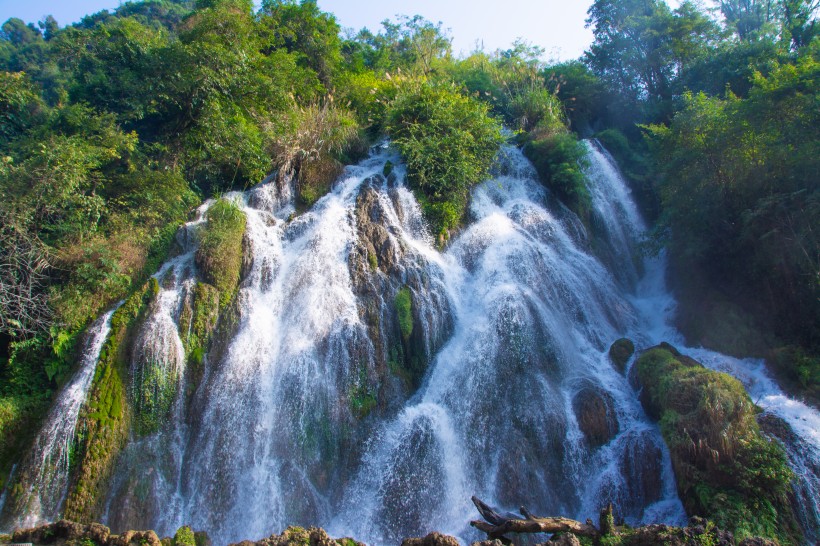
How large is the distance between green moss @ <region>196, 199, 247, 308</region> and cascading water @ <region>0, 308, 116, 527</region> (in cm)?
290

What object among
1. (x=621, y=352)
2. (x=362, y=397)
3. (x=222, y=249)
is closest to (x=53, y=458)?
(x=222, y=249)

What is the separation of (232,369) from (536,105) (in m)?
16.0

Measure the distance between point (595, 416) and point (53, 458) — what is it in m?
10.5

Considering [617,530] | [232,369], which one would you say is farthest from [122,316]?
[617,530]

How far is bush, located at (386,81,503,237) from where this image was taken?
14117 mm

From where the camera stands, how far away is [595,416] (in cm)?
928

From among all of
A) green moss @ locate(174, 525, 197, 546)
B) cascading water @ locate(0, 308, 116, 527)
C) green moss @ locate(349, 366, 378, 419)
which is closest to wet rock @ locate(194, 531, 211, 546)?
green moss @ locate(174, 525, 197, 546)

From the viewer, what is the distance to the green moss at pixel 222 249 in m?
11.2

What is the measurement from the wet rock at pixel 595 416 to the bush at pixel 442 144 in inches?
238

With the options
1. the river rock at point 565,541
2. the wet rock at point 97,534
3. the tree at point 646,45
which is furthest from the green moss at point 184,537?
the tree at point 646,45

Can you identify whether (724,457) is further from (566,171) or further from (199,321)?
(199,321)

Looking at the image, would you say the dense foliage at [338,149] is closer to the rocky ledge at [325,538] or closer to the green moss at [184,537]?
the rocky ledge at [325,538]

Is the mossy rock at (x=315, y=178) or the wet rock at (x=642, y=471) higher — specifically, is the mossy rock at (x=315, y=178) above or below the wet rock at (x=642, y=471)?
above

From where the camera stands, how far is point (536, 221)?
1416 centimetres
